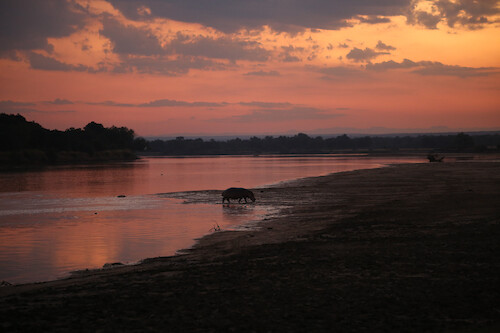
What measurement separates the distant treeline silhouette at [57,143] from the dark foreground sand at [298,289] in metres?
105

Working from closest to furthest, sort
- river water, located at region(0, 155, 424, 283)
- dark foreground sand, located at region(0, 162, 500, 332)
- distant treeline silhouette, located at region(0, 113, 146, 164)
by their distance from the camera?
1. dark foreground sand, located at region(0, 162, 500, 332)
2. river water, located at region(0, 155, 424, 283)
3. distant treeline silhouette, located at region(0, 113, 146, 164)

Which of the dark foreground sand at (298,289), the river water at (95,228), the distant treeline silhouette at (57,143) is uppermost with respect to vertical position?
the distant treeline silhouette at (57,143)

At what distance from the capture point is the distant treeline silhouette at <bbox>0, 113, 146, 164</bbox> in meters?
109

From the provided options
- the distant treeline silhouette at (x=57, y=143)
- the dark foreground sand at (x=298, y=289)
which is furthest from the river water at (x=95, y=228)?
the distant treeline silhouette at (x=57, y=143)

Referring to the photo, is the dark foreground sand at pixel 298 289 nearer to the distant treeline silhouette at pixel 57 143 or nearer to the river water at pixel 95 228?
the river water at pixel 95 228

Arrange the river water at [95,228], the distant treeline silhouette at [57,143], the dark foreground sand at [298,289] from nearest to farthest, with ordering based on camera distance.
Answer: the dark foreground sand at [298,289], the river water at [95,228], the distant treeline silhouette at [57,143]

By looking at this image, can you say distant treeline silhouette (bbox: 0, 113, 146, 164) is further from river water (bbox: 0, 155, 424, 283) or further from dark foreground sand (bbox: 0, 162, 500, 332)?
dark foreground sand (bbox: 0, 162, 500, 332)

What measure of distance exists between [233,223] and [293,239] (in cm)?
658

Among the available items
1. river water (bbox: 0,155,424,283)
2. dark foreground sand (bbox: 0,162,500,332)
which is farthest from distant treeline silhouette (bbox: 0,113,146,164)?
dark foreground sand (bbox: 0,162,500,332)

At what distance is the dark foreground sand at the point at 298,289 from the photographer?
23.1ft

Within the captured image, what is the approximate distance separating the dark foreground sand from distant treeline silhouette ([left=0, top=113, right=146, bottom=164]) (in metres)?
105

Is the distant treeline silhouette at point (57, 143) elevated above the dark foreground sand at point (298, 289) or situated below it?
above

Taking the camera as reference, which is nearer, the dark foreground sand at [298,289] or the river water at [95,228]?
the dark foreground sand at [298,289]

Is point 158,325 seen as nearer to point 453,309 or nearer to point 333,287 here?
point 333,287
